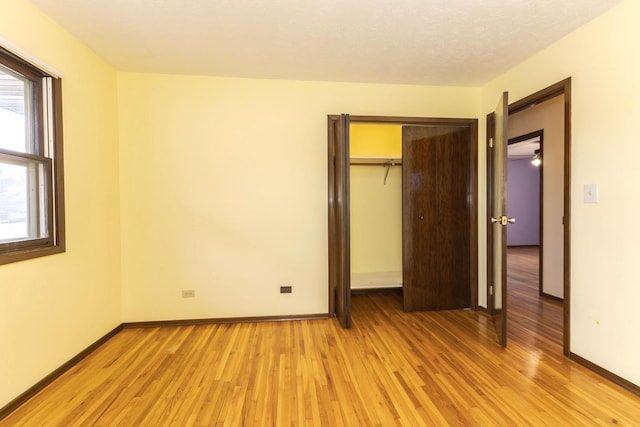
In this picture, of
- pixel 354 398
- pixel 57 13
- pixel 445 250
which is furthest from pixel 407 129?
pixel 57 13

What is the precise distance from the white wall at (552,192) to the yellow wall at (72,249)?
4823 millimetres

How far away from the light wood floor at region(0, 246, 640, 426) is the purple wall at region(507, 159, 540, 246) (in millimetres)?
5960

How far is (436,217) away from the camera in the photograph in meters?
3.29

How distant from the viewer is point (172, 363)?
2.25 metres

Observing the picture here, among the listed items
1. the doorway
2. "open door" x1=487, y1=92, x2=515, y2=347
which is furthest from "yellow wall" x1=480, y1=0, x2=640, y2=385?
the doorway

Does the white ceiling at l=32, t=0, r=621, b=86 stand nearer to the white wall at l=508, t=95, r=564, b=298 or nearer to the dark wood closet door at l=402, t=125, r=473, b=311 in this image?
the dark wood closet door at l=402, t=125, r=473, b=311

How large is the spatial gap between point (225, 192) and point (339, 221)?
45.6 inches

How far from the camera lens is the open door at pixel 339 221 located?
2.78m

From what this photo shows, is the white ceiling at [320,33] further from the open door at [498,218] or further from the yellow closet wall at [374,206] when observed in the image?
the yellow closet wall at [374,206]

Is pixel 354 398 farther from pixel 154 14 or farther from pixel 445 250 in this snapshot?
pixel 154 14

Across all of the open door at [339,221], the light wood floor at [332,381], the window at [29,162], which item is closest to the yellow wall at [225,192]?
the open door at [339,221]

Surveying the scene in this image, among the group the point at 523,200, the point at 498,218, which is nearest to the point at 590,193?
the point at 498,218

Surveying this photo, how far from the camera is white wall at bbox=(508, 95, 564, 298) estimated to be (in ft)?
12.0

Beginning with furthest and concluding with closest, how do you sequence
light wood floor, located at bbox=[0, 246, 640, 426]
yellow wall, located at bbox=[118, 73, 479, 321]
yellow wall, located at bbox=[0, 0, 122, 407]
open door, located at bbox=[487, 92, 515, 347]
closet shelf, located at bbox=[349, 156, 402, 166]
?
1. closet shelf, located at bbox=[349, 156, 402, 166]
2. yellow wall, located at bbox=[118, 73, 479, 321]
3. open door, located at bbox=[487, 92, 515, 347]
4. yellow wall, located at bbox=[0, 0, 122, 407]
5. light wood floor, located at bbox=[0, 246, 640, 426]
